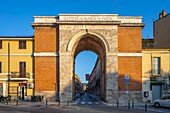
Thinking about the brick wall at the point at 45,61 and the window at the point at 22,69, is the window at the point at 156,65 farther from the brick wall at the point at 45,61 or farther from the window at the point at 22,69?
the window at the point at 22,69

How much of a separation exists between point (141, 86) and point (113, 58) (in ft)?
18.0

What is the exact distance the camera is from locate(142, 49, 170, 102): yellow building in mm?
42500

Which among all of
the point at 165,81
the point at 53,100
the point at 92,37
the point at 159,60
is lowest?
the point at 53,100

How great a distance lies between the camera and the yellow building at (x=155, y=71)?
42500mm

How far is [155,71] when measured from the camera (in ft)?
140

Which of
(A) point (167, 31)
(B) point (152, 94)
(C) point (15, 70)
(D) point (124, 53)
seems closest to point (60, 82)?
(C) point (15, 70)

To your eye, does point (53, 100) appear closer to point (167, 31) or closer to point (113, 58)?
point (113, 58)

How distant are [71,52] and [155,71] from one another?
12.1 meters

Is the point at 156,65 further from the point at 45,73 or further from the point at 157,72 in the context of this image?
the point at 45,73

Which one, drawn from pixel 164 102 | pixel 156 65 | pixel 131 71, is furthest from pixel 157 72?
pixel 164 102

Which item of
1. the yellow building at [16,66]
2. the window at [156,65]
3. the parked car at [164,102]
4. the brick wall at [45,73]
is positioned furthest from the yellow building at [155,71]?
the yellow building at [16,66]

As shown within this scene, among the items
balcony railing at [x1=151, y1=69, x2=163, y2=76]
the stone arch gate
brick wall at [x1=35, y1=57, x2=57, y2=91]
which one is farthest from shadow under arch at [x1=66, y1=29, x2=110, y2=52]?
balcony railing at [x1=151, y1=69, x2=163, y2=76]

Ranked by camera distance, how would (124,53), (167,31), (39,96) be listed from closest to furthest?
(39,96), (124,53), (167,31)

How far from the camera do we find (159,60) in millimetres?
42812
